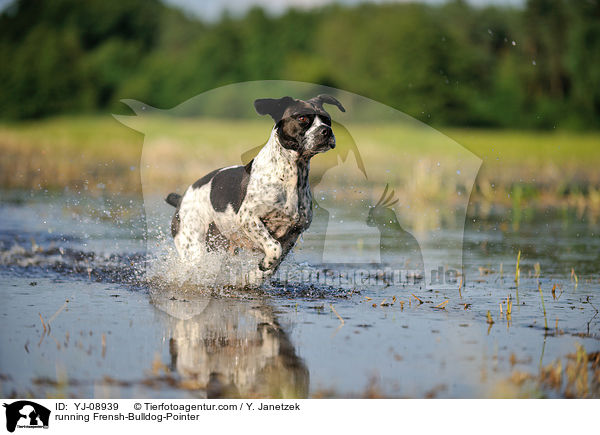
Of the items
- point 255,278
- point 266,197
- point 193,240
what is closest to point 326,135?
point 266,197

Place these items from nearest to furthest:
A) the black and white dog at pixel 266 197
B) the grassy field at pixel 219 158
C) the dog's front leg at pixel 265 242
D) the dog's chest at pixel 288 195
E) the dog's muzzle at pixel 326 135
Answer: the dog's muzzle at pixel 326 135, the black and white dog at pixel 266 197, the dog's chest at pixel 288 195, the dog's front leg at pixel 265 242, the grassy field at pixel 219 158

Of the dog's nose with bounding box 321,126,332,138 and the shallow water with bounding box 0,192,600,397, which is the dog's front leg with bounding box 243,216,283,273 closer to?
the shallow water with bounding box 0,192,600,397

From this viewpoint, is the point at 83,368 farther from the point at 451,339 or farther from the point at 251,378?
the point at 451,339

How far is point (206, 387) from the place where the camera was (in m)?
4.18

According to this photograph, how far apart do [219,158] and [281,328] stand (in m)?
15.1

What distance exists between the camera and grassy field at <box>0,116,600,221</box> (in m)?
16.6

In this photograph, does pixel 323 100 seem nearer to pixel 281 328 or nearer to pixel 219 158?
pixel 281 328

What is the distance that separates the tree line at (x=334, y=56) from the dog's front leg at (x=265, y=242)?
659 inches
